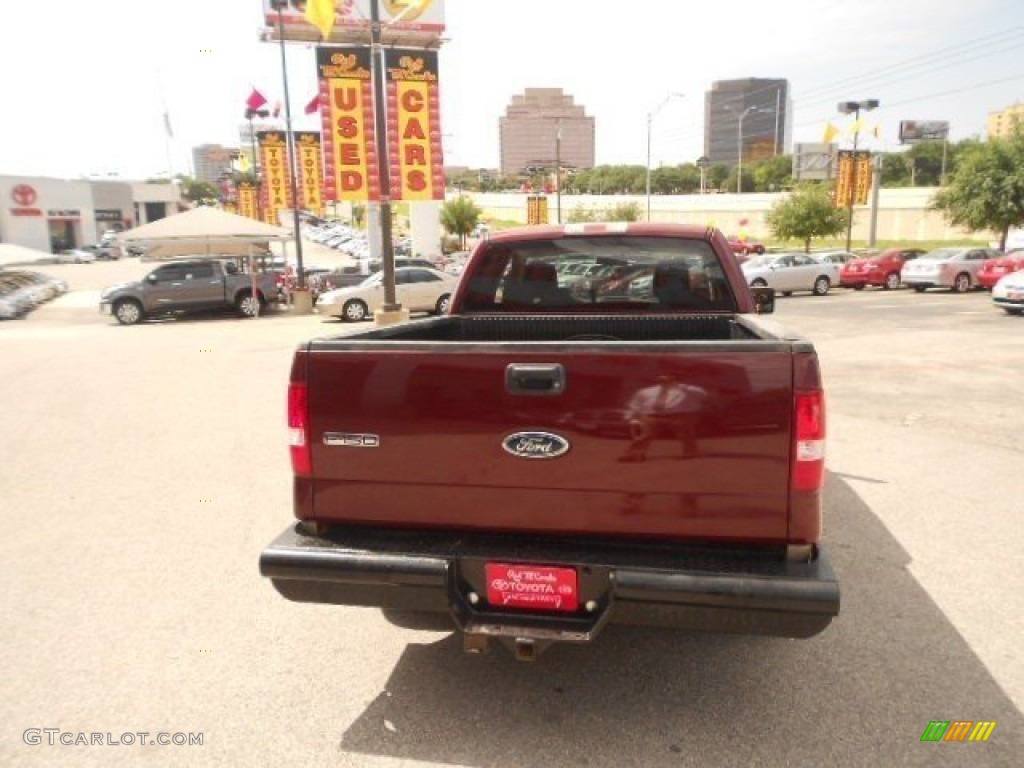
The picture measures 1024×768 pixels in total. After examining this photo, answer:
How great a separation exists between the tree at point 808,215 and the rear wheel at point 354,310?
27566mm

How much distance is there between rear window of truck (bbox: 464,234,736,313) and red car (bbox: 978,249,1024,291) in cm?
2486

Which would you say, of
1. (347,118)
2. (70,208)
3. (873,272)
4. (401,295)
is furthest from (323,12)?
(70,208)

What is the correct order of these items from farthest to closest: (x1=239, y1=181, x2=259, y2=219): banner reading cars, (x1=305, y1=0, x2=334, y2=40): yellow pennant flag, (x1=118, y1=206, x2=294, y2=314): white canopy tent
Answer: (x1=239, y1=181, x2=259, y2=219): banner reading cars, (x1=118, y1=206, x2=294, y2=314): white canopy tent, (x1=305, y1=0, x2=334, y2=40): yellow pennant flag

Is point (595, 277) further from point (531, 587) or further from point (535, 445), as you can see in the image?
point (531, 587)

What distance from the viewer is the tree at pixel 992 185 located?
3117 cm

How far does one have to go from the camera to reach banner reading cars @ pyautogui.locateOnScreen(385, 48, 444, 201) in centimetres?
2545

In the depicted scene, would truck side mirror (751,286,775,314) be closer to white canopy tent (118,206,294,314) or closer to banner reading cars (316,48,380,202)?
white canopy tent (118,206,294,314)

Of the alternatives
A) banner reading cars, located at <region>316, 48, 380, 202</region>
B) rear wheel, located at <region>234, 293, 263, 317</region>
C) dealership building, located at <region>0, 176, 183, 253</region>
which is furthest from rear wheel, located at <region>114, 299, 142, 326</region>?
dealership building, located at <region>0, 176, 183, 253</region>

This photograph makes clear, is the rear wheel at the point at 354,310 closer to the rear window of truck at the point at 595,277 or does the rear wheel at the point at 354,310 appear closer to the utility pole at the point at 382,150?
the utility pole at the point at 382,150

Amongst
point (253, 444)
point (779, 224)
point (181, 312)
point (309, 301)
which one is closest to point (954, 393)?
point (253, 444)

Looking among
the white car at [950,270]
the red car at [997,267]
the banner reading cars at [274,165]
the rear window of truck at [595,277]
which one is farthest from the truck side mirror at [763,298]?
the banner reading cars at [274,165]

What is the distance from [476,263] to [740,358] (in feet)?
8.04

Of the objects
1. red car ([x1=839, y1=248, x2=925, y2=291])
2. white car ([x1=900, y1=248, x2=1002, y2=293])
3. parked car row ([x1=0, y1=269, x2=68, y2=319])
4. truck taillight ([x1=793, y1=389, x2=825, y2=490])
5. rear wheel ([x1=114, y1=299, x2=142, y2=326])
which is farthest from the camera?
red car ([x1=839, y1=248, x2=925, y2=291])

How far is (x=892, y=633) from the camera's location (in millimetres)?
3814
